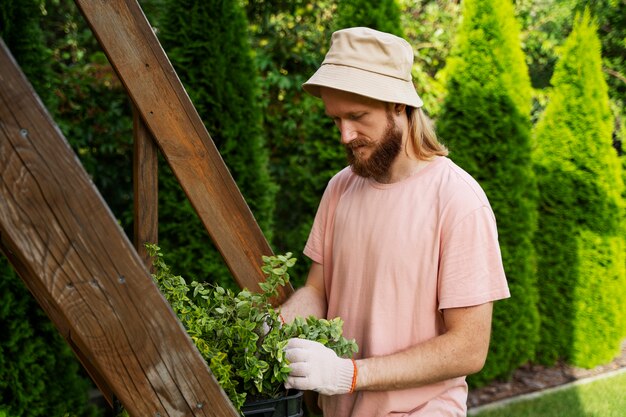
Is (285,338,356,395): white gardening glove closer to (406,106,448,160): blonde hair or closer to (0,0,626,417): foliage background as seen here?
(406,106,448,160): blonde hair

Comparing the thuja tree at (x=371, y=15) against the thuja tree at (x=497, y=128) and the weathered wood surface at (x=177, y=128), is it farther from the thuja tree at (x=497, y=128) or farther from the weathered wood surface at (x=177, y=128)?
the weathered wood surface at (x=177, y=128)

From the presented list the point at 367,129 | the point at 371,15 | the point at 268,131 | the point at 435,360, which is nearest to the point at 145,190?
the point at 367,129

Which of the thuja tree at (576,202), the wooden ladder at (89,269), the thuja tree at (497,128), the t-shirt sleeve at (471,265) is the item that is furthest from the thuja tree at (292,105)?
the wooden ladder at (89,269)

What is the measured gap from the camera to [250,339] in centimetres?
164

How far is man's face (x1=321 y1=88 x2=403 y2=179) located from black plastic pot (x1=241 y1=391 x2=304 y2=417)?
691 mm

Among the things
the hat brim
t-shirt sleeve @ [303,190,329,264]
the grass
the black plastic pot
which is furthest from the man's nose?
the grass

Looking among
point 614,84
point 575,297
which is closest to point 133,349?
point 575,297

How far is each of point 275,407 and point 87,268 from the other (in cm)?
65

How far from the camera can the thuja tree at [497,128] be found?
217 inches

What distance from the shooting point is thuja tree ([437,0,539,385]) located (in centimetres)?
552

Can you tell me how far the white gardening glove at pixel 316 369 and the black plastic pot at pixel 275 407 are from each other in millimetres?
37

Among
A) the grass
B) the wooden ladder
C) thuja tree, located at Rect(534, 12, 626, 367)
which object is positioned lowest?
the grass

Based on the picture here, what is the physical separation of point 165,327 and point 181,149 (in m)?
0.91

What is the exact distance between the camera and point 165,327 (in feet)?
4.12
